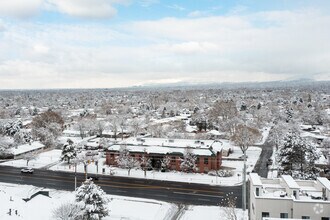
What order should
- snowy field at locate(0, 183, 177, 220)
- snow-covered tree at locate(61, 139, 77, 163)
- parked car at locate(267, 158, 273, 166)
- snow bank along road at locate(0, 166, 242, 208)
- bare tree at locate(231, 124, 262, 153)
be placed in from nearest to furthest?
1. snowy field at locate(0, 183, 177, 220)
2. snow bank along road at locate(0, 166, 242, 208)
3. snow-covered tree at locate(61, 139, 77, 163)
4. parked car at locate(267, 158, 273, 166)
5. bare tree at locate(231, 124, 262, 153)

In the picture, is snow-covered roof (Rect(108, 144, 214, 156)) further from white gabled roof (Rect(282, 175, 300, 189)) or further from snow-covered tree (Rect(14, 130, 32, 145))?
snow-covered tree (Rect(14, 130, 32, 145))

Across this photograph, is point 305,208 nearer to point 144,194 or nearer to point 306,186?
Result: point 306,186

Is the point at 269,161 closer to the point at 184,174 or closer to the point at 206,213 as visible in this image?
the point at 184,174

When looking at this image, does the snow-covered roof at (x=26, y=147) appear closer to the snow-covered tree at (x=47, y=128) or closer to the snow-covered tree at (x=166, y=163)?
the snow-covered tree at (x=47, y=128)

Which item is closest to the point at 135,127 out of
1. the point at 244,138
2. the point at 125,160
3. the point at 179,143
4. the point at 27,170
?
the point at 179,143

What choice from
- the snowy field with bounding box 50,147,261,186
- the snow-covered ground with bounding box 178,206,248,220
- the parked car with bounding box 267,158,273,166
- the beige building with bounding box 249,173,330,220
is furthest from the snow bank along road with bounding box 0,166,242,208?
the parked car with bounding box 267,158,273,166
